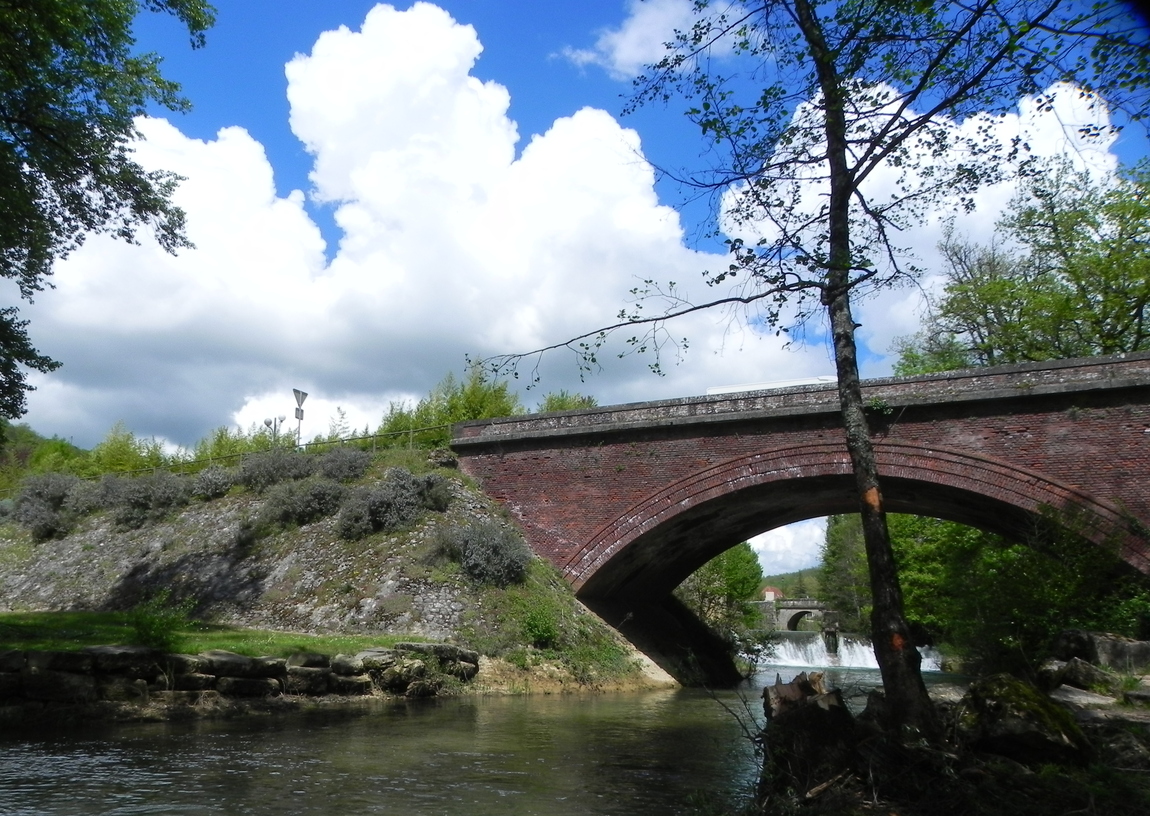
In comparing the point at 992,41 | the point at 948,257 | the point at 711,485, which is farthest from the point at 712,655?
the point at 992,41

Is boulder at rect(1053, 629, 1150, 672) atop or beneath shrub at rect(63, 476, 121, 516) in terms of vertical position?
beneath

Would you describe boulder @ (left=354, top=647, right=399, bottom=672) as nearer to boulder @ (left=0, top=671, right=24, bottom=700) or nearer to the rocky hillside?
the rocky hillside

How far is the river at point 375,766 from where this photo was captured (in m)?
6.41

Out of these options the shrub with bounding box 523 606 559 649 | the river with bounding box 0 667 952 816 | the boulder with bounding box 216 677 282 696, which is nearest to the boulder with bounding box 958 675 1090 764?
the river with bounding box 0 667 952 816

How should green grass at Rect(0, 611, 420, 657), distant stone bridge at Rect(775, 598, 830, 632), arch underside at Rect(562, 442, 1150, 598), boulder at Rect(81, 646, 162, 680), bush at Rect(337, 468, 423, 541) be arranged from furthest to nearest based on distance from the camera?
distant stone bridge at Rect(775, 598, 830, 632) < bush at Rect(337, 468, 423, 541) < arch underside at Rect(562, 442, 1150, 598) < green grass at Rect(0, 611, 420, 657) < boulder at Rect(81, 646, 162, 680)

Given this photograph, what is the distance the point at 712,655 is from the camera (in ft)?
89.3

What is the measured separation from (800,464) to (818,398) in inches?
61.4

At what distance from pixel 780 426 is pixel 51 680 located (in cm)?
1504

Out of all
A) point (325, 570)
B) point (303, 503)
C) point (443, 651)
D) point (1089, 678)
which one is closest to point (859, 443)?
point (1089, 678)

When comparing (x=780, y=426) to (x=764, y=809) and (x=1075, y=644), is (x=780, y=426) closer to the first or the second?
(x=1075, y=644)

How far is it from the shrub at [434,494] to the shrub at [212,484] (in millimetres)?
8263

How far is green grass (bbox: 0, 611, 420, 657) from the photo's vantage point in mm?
11461

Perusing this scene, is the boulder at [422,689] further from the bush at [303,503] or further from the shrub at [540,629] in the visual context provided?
the bush at [303,503]

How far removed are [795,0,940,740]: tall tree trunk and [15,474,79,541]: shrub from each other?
90.8ft
